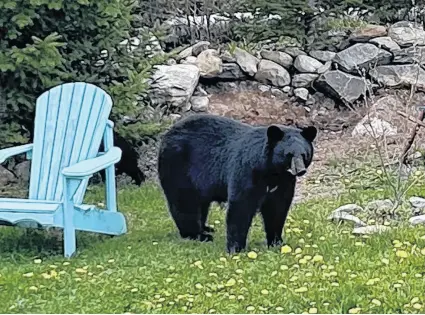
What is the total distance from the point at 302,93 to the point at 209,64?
3.39ft

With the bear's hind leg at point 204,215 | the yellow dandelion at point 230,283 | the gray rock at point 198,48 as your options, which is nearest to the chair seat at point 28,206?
the bear's hind leg at point 204,215

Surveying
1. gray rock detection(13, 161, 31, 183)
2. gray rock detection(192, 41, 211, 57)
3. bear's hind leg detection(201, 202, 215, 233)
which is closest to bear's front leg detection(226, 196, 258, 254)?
bear's hind leg detection(201, 202, 215, 233)

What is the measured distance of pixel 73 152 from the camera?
6.07 meters

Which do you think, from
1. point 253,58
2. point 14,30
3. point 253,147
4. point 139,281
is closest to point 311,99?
point 253,58

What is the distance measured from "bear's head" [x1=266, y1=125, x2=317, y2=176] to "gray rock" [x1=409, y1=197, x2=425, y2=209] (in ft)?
4.64

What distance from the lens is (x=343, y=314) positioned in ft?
13.3

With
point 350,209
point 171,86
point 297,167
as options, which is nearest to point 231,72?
point 171,86

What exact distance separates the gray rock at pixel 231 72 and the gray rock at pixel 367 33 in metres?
1.35

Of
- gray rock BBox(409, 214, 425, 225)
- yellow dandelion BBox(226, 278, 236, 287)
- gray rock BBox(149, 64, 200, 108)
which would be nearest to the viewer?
yellow dandelion BBox(226, 278, 236, 287)

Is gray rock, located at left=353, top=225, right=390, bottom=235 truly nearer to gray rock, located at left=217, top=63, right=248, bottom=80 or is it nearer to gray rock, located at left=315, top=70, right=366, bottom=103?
gray rock, located at left=315, top=70, right=366, bottom=103

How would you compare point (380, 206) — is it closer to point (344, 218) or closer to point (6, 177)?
point (344, 218)

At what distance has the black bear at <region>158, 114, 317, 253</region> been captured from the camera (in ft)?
16.5

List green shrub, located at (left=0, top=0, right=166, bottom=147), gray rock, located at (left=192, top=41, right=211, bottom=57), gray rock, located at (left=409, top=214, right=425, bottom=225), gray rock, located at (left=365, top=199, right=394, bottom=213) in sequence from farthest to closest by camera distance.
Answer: gray rock, located at (left=192, top=41, right=211, bottom=57) → green shrub, located at (left=0, top=0, right=166, bottom=147) → gray rock, located at (left=365, top=199, right=394, bottom=213) → gray rock, located at (left=409, top=214, right=425, bottom=225)

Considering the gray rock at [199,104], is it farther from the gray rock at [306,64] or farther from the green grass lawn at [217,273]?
the green grass lawn at [217,273]
